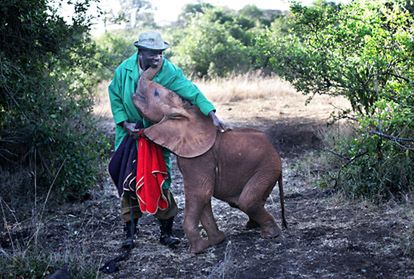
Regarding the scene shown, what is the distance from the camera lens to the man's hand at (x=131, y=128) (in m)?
5.37

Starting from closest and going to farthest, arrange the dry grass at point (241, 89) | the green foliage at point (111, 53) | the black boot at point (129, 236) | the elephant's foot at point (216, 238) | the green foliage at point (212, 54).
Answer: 1. the elephant's foot at point (216, 238)
2. the black boot at point (129, 236)
3. the green foliage at point (111, 53)
4. the dry grass at point (241, 89)
5. the green foliage at point (212, 54)

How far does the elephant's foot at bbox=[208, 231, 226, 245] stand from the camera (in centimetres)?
550

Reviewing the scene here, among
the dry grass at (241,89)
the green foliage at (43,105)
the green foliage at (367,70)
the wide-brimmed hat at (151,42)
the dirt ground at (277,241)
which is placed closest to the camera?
the dirt ground at (277,241)

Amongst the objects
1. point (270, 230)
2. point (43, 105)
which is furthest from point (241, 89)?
point (270, 230)

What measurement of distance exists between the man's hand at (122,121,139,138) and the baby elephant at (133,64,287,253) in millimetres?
139

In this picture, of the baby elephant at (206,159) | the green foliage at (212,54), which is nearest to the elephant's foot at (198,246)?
the baby elephant at (206,159)

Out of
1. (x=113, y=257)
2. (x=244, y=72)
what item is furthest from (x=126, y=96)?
(x=244, y=72)

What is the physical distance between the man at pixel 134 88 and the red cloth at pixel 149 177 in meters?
0.15

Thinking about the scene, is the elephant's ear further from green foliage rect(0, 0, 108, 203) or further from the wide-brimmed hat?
green foliage rect(0, 0, 108, 203)

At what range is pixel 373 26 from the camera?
702cm

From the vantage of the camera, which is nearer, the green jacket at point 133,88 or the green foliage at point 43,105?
the green jacket at point 133,88

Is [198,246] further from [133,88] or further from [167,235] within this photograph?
[133,88]

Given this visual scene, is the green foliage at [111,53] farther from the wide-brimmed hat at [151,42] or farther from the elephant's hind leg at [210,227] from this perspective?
the elephant's hind leg at [210,227]

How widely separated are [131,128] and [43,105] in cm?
190
